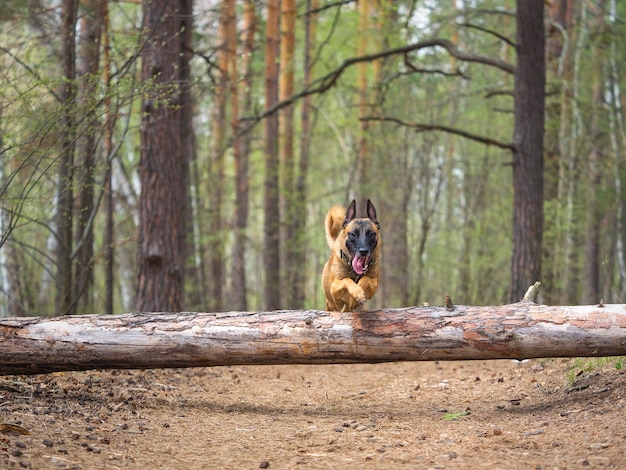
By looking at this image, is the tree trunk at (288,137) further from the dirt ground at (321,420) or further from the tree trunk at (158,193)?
the dirt ground at (321,420)

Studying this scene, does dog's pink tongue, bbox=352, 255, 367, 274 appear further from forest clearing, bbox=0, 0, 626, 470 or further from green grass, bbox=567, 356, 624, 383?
green grass, bbox=567, 356, 624, 383

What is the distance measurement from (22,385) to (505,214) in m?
14.5

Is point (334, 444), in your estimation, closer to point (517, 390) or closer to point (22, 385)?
point (517, 390)

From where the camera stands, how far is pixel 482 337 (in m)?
6.92

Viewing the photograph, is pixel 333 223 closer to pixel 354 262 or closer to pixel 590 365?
pixel 354 262

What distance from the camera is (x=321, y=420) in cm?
705

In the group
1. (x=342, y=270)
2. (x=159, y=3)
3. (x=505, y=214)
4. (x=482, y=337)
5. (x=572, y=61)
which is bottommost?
(x=482, y=337)

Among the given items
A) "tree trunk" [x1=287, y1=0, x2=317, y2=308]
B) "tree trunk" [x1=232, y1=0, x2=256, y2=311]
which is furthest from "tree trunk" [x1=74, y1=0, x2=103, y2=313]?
"tree trunk" [x1=287, y1=0, x2=317, y2=308]

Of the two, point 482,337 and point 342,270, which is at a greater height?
point 342,270

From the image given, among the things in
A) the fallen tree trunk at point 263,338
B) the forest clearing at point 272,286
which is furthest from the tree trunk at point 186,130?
the fallen tree trunk at point 263,338

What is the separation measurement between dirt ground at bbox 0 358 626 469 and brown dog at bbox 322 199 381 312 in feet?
3.98

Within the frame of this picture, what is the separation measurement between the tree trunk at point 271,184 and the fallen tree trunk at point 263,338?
9.68 m

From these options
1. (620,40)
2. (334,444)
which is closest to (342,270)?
(334,444)

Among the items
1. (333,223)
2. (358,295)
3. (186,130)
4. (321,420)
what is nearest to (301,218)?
(186,130)
